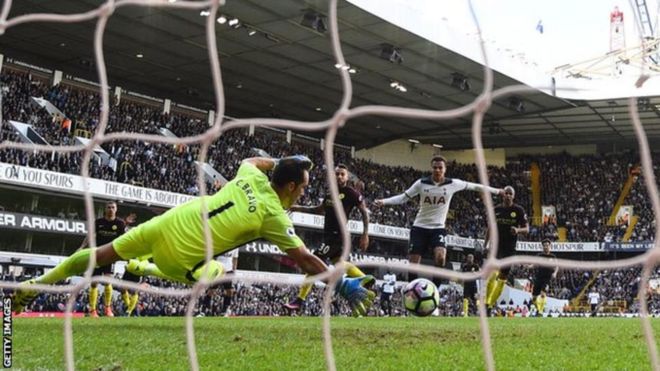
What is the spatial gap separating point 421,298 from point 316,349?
1.29 meters

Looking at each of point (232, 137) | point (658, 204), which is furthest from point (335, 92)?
point (658, 204)

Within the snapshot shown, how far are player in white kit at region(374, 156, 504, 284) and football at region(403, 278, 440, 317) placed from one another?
109 inches

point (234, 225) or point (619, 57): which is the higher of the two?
point (619, 57)

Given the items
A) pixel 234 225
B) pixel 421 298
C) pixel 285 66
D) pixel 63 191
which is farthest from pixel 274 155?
pixel 234 225

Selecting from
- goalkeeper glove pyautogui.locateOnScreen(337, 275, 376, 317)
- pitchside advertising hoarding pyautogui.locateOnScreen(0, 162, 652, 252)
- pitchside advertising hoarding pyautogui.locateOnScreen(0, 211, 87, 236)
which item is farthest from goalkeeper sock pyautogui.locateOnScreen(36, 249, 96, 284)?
pitchside advertising hoarding pyautogui.locateOnScreen(0, 211, 87, 236)

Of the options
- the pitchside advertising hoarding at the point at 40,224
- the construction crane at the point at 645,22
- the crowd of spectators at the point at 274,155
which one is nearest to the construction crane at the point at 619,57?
the construction crane at the point at 645,22

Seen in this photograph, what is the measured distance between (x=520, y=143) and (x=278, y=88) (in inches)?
680

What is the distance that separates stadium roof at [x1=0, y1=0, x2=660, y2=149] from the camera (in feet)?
73.9

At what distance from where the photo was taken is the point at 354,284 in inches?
225

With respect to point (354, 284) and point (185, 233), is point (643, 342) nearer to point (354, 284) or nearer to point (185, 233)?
point (354, 284)

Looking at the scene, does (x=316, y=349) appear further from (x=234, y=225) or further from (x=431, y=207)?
(x=431, y=207)

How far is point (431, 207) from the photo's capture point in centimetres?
998

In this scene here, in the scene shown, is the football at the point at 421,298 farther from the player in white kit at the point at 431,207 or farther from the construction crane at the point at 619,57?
the construction crane at the point at 619,57

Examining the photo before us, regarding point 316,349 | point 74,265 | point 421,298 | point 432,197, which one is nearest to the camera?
point 74,265
